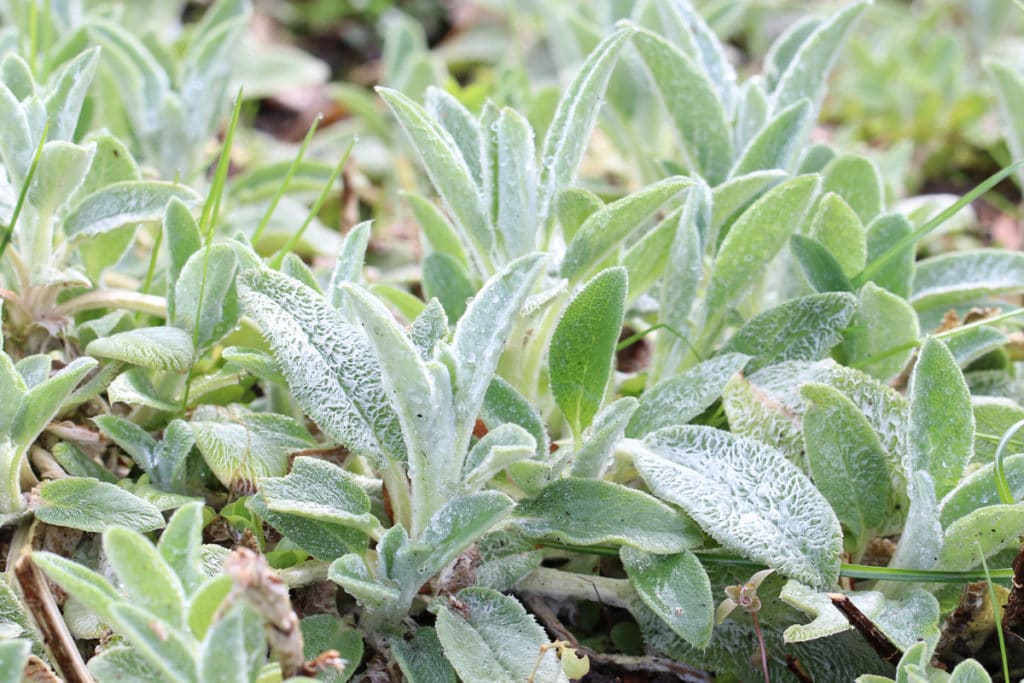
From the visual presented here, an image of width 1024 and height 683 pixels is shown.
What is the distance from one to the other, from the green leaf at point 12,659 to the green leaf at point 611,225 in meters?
0.98

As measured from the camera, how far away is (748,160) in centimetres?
205

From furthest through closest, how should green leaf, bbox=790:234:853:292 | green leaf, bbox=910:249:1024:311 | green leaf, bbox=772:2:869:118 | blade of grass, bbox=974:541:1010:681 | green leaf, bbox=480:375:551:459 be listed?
green leaf, bbox=772:2:869:118 < green leaf, bbox=910:249:1024:311 < green leaf, bbox=790:234:853:292 < green leaf, bbox=480:375:551:459 < blade of grass, bbox=974:541:1010:681

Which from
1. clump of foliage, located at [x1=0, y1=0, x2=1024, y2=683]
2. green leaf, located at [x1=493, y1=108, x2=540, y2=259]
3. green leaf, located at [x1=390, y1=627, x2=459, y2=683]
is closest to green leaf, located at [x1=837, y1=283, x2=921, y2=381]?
clump of foliage, located at [x1=0, y1=0, x2=1024, y2=683]

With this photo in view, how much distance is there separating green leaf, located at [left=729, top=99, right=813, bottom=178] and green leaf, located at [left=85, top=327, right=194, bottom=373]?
1081 millimetres

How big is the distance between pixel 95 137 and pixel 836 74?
9.57 ft

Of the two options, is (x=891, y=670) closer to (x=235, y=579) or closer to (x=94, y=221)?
(x=235, y=579)

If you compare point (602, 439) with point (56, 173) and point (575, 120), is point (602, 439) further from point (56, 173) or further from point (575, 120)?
point (56, 173)

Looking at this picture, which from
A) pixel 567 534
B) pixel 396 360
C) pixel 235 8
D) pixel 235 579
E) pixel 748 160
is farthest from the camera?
pixel 235 8

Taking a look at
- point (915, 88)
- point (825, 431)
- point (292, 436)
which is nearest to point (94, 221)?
point (292, 436)

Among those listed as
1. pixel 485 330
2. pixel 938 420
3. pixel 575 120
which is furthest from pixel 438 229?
pixel 938 420

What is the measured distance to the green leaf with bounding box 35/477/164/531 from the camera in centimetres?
150

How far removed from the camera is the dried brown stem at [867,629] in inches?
58.4

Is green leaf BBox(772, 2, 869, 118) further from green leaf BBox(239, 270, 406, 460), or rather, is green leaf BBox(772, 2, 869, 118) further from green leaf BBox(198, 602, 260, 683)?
green leaf BBox(198, 602, 260, 683)

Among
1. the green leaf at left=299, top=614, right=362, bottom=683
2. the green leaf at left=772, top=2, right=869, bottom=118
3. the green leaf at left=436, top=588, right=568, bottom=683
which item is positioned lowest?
the green leaf at left=299, top=614, right=362, bottom=683
